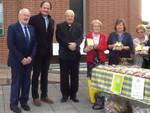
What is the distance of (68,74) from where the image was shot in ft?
21.2

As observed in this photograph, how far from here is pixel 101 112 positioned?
5.88 m

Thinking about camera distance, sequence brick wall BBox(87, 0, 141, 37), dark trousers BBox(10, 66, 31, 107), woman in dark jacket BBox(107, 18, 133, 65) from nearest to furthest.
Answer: dark trousers BBox(10, 66, 31, 107) < woman in dark jacket BBox(107, 18, 133, 65) < brick wall BBox(87, 0, 141, 37)

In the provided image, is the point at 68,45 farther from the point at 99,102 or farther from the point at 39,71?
the point at 99,102

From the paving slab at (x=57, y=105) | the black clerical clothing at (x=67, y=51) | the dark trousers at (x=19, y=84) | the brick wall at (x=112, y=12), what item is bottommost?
the paving slab at (x=57, y=105)

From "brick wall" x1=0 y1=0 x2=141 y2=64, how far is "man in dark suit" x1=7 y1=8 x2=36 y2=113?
13.4 ft

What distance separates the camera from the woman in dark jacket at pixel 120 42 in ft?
20.2

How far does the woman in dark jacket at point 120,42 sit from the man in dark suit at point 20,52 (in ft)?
5.41

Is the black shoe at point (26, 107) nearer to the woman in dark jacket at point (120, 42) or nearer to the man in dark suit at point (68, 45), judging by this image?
the man in dark suit at point (68, 45)

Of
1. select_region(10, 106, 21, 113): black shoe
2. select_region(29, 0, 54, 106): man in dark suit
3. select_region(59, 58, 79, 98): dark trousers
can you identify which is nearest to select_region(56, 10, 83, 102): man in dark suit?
select_region(59, 58, 79, 98): dark trousers

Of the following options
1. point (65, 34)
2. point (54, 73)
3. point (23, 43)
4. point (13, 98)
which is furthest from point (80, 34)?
point (54, 73)

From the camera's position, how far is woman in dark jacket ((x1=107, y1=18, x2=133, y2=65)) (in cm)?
617

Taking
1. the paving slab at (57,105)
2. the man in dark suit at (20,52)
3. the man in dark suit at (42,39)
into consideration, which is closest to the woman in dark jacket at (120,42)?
the paving slab at (57,105)

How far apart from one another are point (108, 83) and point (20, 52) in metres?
1.71

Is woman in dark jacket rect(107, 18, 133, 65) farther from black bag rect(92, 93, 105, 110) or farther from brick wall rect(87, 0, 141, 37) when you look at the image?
brick wall rect(87, 0, 141, 37)
